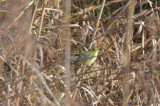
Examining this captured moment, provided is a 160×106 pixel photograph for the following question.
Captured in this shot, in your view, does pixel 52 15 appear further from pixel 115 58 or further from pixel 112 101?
pixel 112 101

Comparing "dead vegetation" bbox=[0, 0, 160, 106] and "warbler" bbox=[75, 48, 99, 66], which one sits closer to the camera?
"dead vegetation" bbox=[0, 0, 160, 106]

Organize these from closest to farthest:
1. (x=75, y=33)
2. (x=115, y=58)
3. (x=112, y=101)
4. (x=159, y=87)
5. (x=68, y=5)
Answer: (x=68, y=5), (x=159, y=87), (x=112, y=101), (x=115, y=58), (x=75, y=33)

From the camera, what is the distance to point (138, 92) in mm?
2285

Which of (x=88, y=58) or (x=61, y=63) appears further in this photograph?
(x=88, y=58)

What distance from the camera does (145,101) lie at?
8.09 ft

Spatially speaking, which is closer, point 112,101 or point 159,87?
point 159,87

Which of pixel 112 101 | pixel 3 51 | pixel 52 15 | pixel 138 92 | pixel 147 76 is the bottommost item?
pixel 112 101

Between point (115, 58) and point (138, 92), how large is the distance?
0.86m

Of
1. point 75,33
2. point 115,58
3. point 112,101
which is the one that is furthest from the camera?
point 75,33

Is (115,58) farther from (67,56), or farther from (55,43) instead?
(67,56)

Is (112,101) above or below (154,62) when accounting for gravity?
below

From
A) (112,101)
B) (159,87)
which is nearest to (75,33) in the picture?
(112,101)

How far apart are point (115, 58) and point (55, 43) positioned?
2.49ft

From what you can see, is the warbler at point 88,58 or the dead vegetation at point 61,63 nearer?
the dead vegetation at point 61,63
